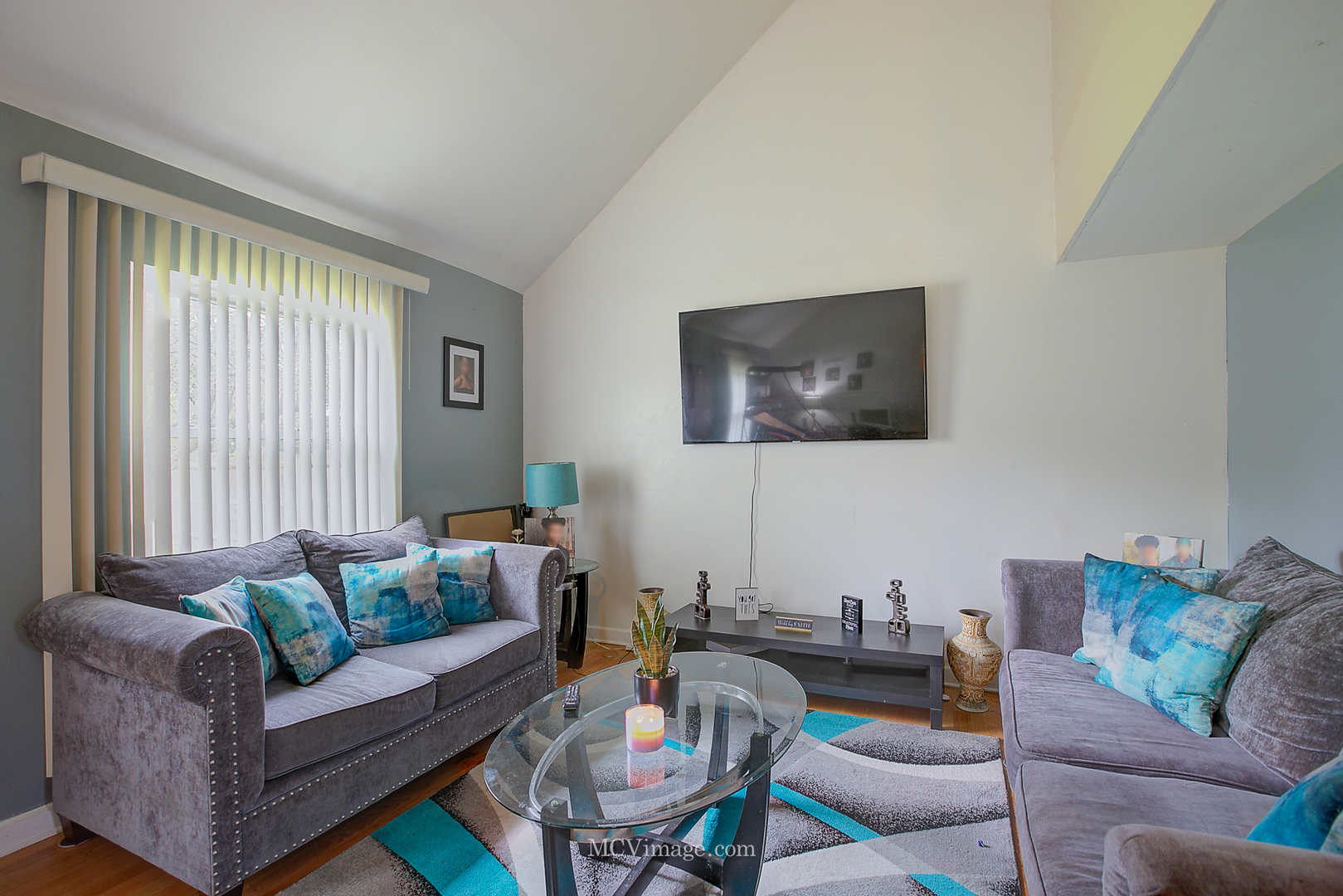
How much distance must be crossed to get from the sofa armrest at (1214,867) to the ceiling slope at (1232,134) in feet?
5.21

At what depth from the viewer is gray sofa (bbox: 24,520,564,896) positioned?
1.56 metres

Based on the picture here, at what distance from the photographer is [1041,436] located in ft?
9.82

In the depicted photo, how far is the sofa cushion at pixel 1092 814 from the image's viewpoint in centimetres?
113

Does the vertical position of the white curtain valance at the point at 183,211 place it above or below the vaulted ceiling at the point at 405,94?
below

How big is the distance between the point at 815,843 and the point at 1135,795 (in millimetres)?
872

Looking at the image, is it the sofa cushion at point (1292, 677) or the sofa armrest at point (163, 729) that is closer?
the sofa cushion at point (1292, 677)

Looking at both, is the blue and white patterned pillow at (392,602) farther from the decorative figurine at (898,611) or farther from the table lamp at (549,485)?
the decorative figurine at (898,611)

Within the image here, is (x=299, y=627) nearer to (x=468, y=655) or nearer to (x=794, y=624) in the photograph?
(x=468, y=655)

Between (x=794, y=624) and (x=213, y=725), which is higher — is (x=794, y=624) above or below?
below

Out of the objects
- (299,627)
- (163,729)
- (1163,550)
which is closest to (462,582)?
(299,627)

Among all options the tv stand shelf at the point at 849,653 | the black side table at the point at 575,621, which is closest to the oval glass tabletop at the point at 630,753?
the tv stand shelf at the point at 849,653

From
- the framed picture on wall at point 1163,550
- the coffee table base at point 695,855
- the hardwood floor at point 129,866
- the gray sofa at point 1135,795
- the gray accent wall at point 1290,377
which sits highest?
the gray accent wall at point 1290,377

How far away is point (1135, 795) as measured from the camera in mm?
1325

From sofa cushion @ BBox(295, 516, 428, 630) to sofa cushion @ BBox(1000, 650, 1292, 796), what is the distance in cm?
242
